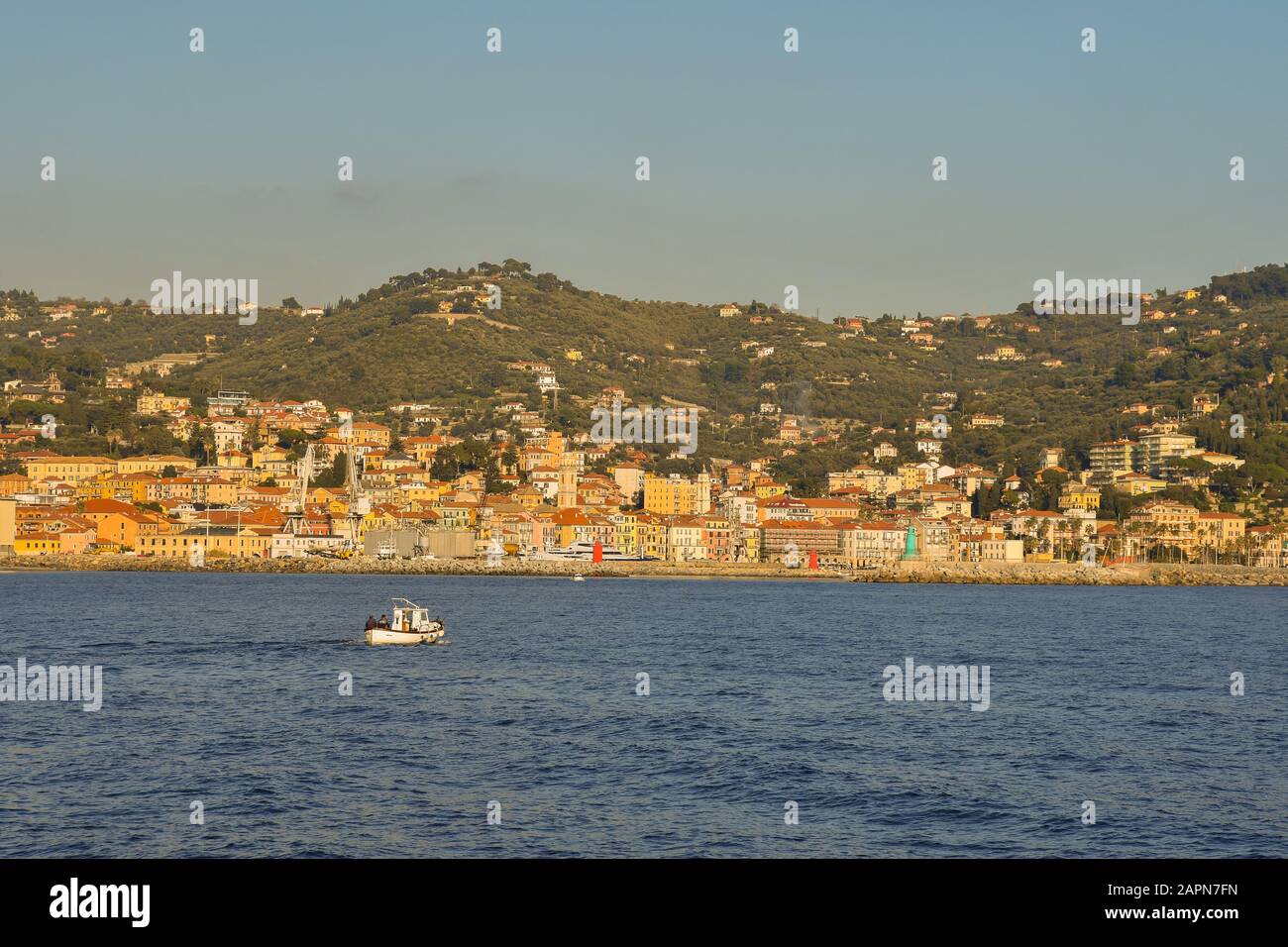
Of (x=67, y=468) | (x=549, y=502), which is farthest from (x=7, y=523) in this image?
(x=549, y=502)

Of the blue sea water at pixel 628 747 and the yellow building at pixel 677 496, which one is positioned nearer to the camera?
the blue sea water at pixel 628 747

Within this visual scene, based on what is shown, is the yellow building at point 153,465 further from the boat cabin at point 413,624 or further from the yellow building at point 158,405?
the boat cabin at point 413,624

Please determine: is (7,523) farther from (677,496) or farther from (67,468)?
(677,496)

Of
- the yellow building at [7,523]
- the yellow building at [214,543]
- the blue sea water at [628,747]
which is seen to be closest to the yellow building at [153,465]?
the yellow building at [7,523]

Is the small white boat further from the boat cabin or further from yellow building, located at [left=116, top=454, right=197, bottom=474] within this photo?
yellow building, located at [left=116, top=454, right=197, bottom=474]

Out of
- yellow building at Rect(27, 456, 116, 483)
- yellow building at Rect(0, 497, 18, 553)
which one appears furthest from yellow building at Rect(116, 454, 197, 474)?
yellow building at Rect(0, 497, 18, 553)
